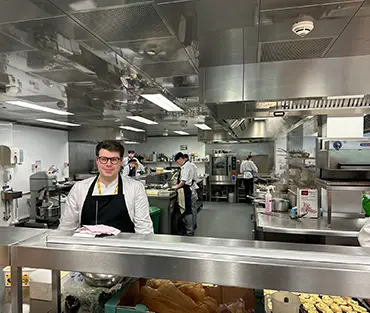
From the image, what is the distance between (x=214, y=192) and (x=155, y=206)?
5352mm

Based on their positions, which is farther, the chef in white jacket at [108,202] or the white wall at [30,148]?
the white wall at [30,148]

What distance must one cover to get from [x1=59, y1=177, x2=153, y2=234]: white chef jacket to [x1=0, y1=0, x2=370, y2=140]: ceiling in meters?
1.20

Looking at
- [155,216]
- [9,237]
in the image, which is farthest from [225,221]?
[9,237]

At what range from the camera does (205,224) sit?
6.58 meters

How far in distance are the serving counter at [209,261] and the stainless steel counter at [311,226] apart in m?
2.03

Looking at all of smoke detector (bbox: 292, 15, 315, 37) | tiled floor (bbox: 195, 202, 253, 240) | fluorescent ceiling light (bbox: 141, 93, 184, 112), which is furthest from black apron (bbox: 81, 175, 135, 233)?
tiled floor (bbox: 195, 202, 253, 240)

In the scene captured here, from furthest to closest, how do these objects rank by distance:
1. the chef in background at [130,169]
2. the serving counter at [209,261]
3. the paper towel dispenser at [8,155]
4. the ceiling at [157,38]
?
1. the chef in background at [130,169]
2. the paper towel dispenser at [8,155]
3. the ceiling at [157,38]
4. the serving counter at [209,261]

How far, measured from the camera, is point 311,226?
9.09ft

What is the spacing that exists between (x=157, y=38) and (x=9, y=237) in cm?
183

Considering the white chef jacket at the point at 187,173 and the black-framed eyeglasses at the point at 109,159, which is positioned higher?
the black-framed eyeglasses at the point at 109,159

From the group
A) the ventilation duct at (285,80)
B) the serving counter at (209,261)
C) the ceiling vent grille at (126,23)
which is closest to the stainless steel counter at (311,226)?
the ventilation duct at (285,80)

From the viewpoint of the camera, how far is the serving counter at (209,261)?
69cm

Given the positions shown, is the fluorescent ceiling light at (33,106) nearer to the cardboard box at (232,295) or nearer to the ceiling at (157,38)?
the ceiling at (157,38)

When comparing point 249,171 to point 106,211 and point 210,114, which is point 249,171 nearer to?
point 210,114
